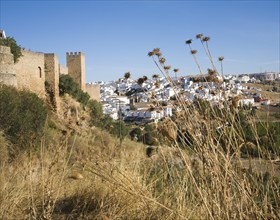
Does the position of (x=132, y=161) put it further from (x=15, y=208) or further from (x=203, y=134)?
(x=203, y=134)

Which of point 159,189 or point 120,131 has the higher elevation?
point 120,131

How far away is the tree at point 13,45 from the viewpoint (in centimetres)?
1549

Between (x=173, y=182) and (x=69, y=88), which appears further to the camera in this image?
(x=69, y=88)

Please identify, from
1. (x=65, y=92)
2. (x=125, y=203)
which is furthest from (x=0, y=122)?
(x=65, y=92)

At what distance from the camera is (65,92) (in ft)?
68.0

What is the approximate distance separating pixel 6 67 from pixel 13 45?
3.16 m

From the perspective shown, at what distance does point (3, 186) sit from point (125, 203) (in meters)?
1.08

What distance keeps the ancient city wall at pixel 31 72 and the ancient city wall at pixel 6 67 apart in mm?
2688

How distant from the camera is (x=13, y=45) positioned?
15.9 m

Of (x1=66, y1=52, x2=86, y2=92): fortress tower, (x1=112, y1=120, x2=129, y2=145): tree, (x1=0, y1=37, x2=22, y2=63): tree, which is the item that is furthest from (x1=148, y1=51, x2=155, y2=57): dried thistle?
(x1=66, y1=52, x2=86, y2=92): fortress tower

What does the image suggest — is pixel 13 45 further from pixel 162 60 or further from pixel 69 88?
pixel 162 60

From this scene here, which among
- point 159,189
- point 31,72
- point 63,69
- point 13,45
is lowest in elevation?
point 159,189

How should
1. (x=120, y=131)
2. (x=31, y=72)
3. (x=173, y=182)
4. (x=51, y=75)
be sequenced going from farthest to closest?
(x=51, y=75) < (x=31, y=72) < (x=120, y=131) < (x=173, y=182)

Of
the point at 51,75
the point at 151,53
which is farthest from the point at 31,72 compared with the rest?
the point at 151,53
